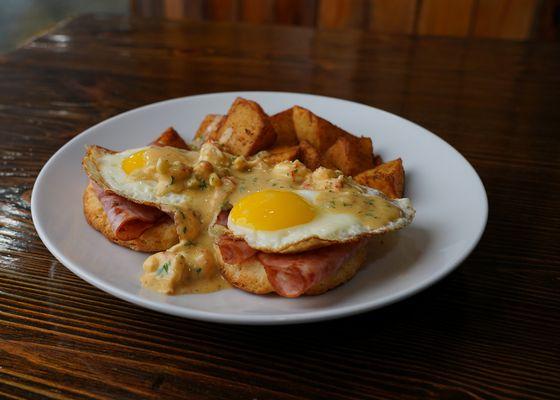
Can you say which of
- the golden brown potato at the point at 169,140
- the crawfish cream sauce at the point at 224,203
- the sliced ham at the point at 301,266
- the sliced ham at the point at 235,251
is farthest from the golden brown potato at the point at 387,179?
the golden brown potato at the point at 169,140

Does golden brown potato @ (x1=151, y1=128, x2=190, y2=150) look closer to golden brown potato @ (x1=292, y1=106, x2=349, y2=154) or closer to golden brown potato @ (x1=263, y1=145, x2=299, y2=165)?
golden brown potato @ (x1=263, y1=145, x2=299, y2=165)

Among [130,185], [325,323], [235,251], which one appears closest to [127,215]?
[130,185]

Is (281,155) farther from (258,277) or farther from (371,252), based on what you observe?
(258,277)

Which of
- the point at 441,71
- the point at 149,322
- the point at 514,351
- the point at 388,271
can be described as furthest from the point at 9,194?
the point at 441,71

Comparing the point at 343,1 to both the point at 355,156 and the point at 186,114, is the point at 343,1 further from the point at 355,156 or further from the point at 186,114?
the point at 355,156

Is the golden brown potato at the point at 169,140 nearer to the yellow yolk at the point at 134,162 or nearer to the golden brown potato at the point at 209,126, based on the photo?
the golden brown potato at the point at 209,126
